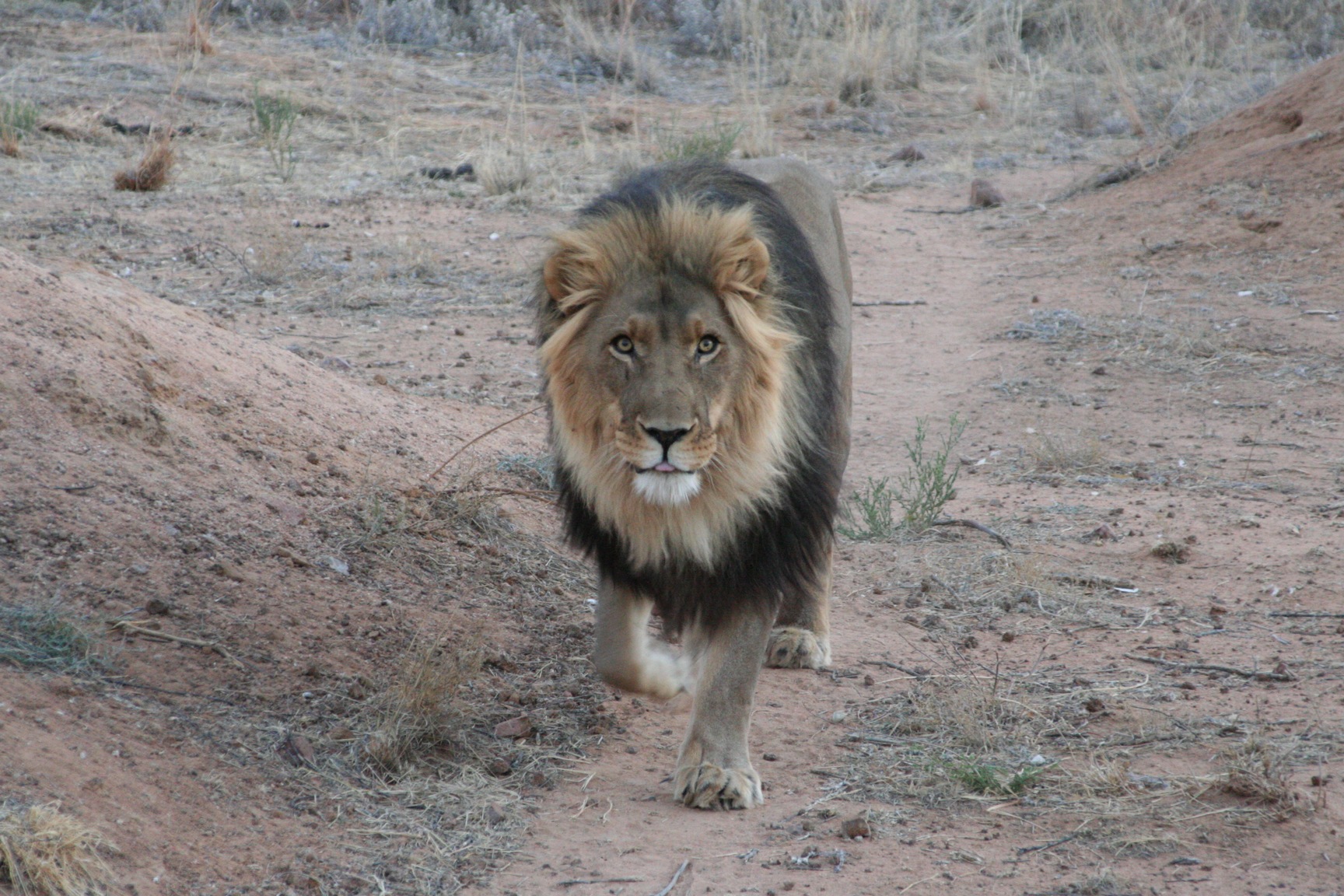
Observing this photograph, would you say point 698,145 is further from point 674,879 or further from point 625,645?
point 674,879

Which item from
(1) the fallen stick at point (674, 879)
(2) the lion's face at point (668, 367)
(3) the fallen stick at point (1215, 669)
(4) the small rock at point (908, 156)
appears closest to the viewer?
(1) the fallen stick at point (674, 879)

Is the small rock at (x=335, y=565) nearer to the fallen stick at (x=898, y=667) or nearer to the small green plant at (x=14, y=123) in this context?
the fallen stick at (x=898, y=667)

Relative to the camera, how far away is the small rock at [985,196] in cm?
1101

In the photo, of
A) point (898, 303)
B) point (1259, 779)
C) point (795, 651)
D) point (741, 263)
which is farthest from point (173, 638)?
point (898, 303)

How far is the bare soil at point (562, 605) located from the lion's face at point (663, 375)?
872 mm

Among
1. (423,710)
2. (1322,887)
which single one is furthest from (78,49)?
(1322,887)

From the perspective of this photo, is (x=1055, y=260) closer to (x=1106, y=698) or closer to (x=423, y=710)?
(x=1106, y=698)

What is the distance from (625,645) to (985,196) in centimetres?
853

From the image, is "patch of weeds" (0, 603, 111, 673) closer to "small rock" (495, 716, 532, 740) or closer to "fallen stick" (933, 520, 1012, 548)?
"small rock" (495, 716, 532, 740)

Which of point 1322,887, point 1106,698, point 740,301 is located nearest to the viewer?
point 1322,887

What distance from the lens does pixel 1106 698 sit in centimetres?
374

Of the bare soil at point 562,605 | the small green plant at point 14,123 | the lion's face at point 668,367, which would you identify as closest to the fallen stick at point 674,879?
the bare soil at point 562,605

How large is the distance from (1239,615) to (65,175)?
8.08 metres

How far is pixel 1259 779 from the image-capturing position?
2988 mm
